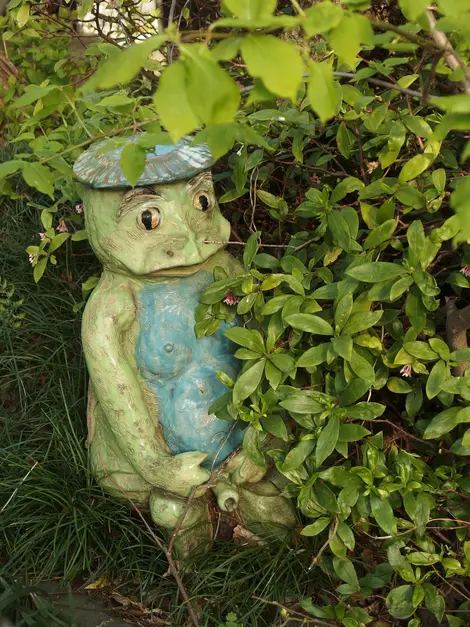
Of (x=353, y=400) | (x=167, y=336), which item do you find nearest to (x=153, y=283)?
(x=167, y=336)

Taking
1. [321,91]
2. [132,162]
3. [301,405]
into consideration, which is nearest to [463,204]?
[321,91]

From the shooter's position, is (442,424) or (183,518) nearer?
(442,424)

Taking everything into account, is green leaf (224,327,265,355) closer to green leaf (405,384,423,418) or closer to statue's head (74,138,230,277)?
statue's head (74,138,230,277)

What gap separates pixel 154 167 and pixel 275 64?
1141 mm

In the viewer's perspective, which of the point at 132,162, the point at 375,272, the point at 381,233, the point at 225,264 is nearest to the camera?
the point at 132,162

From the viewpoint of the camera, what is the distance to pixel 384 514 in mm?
1952

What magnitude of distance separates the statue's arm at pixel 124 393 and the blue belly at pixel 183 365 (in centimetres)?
6

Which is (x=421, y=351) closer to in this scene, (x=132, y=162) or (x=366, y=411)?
(x=366, y=411)

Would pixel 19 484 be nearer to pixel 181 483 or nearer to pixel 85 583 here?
pixel 85 583

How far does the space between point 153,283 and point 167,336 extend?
17cm

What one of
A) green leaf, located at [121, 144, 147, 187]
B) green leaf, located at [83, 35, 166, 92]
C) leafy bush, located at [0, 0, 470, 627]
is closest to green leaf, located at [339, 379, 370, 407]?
leafy bush, located at [0, 0, 470, 627]

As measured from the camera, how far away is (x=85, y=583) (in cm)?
254

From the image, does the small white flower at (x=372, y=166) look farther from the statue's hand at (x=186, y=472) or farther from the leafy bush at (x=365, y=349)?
the statue's hand at (x=186, y=472)

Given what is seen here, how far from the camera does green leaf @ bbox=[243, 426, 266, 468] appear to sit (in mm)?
2146
